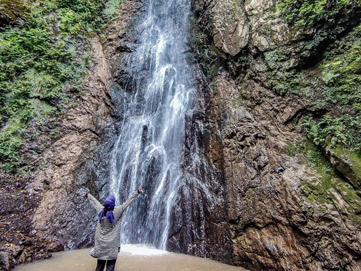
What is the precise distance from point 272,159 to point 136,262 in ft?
14.0

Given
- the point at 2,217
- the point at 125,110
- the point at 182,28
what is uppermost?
the point at 182,28

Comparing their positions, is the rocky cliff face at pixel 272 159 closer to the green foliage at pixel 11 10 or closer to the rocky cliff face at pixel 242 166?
the rocky cliff face at pixel 242 166

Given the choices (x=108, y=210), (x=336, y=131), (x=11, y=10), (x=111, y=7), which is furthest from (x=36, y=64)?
(x=336, y=131)

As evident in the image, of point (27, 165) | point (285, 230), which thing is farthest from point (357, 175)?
point (27, 165)

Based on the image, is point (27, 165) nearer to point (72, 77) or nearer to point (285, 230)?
point (72, 77)

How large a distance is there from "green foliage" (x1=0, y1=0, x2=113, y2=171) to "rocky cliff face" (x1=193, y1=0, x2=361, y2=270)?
234 inches

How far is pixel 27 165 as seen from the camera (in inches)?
296

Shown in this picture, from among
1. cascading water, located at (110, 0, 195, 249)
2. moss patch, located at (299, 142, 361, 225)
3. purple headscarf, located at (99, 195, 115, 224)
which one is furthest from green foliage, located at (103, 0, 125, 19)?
moss patch, located at (299, 142, 361, 225)

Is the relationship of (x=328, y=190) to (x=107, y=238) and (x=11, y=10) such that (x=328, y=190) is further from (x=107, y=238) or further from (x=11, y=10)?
(x=11, y=10)

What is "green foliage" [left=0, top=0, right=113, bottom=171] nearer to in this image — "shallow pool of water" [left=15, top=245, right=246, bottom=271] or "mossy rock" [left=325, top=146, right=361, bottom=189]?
"shallow pool of water" [left=15, top=245, right=246, bottom=271]

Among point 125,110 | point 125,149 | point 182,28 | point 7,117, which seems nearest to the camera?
point 7,117

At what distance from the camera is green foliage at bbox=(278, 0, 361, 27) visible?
20.5ft

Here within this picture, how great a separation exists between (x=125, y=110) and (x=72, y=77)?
97.9 inches

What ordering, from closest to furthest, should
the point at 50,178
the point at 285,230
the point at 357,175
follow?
1. the point at 357,175
2. the point at 285,230
3. the point at 50,178
